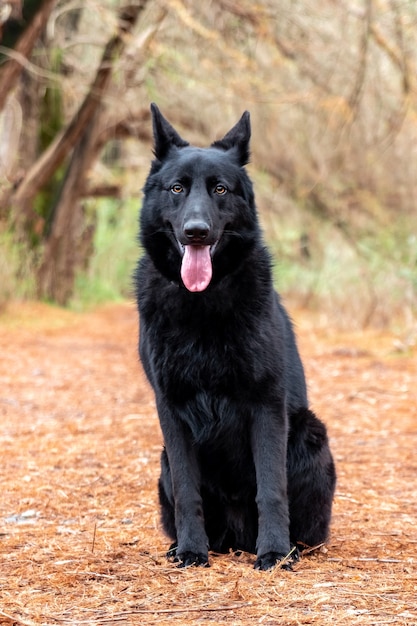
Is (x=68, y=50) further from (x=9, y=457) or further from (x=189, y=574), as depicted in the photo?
(x=189, y=574)

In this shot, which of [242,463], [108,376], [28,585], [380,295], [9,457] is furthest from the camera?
[380,295]

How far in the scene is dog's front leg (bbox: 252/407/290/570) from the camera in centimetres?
344

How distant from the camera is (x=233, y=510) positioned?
370 cm

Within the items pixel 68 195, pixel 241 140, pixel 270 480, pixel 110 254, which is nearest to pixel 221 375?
pixel 270 480

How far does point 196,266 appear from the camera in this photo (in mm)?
3637

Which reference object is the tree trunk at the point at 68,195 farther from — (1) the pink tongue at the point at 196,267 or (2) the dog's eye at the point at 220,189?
(1) the pink tongue at the point at 196,267

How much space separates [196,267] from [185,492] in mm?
930

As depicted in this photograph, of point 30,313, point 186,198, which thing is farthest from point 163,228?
point 30,313

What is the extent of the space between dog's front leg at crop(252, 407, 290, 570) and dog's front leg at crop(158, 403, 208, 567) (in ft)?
0.79

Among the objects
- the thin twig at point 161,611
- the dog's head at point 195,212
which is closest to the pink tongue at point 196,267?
the dog's head at point 195,212

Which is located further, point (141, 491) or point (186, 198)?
point (141, 491)

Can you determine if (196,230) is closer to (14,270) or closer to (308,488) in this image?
(308,488)

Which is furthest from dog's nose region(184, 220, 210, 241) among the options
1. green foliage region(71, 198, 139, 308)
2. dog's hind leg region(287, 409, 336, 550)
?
green foliage region(71, 198, 139, 308)

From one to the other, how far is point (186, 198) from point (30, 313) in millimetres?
10031
